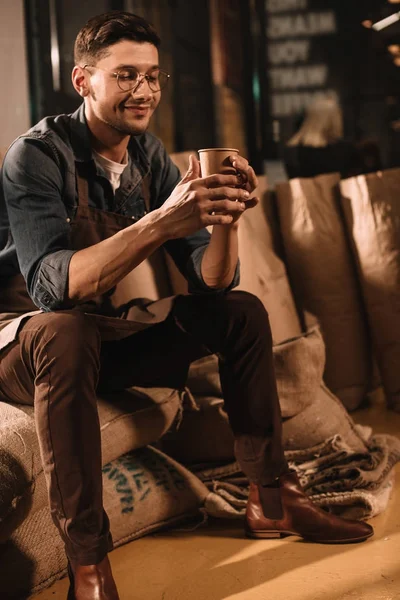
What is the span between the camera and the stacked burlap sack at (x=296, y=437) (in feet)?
8.06

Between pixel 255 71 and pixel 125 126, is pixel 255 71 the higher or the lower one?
the higher one

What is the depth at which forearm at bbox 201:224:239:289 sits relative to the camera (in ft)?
6.88

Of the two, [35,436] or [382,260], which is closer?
[35,436]

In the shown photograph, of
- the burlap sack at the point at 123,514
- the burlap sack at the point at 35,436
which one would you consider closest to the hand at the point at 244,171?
the burlap sack at the point at 35,436

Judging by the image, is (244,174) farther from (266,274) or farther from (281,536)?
(266,274)

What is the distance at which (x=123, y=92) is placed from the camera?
7.04 ft

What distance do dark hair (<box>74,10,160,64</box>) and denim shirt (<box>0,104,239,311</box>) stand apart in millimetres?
169

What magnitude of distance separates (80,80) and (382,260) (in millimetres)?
1739

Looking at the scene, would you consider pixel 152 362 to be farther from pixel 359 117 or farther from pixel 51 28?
pixel 359 117

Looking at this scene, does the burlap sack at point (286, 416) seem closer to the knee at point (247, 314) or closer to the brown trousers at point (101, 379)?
the brown trousers at point (101, 379)

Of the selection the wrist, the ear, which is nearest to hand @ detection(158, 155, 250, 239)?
the wrist

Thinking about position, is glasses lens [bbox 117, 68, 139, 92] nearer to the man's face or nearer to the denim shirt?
the man's face

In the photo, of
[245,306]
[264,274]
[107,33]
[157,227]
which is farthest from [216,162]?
[264,274]

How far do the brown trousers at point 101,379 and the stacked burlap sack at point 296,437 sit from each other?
37 centimetres
